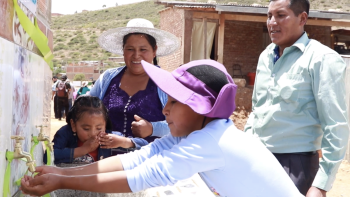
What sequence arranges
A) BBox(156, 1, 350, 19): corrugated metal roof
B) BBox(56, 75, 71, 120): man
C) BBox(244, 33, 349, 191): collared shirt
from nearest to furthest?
BBox(244, 33, 349, 191): collared shirt < BBox(156, 1, 350, 19): corrugated metal roof < BBox(56, 75, 71, 120): man

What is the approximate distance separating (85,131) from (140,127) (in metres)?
0.32

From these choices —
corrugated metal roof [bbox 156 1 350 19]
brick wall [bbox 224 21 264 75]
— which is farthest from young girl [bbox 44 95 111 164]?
brick wall [bbox 224 21 264 75]

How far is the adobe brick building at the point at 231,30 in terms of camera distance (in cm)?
1362

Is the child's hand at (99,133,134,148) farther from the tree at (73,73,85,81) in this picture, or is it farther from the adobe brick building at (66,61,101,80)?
the adobe brick building at (66,61,101,80)

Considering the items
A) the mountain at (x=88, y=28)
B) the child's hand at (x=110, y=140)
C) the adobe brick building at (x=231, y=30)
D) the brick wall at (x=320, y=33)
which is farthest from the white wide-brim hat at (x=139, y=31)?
the mountain at (x=88, y=28)

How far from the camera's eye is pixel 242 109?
1280 cm

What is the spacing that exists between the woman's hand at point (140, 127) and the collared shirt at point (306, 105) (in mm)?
704

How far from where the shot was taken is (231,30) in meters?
16.9

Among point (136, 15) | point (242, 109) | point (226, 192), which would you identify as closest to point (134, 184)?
point (226, 192)

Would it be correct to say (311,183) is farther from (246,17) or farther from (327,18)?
(327,18)

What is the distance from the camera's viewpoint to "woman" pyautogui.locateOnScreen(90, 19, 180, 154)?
2684mm

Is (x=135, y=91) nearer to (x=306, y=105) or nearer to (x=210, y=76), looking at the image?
(x=306, y=105)

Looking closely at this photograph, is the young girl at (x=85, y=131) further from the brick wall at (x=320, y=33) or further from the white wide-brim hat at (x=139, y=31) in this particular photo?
the brick wall at (x=320, y=33)

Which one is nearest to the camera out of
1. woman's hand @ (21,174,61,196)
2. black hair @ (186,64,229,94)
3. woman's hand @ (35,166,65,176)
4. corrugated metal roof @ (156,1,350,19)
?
woman's hand @ (21,174,61,196)
